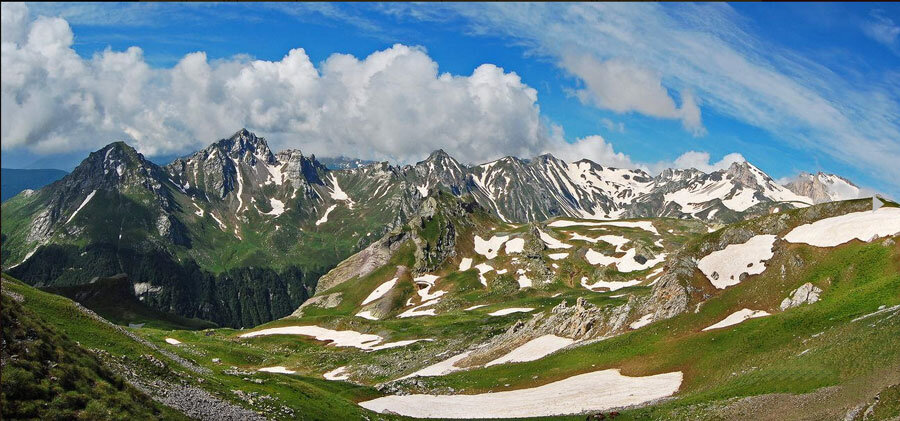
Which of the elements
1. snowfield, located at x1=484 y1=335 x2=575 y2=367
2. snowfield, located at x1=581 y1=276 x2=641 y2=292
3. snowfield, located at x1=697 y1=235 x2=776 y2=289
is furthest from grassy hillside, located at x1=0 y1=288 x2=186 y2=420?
snowfield, located at x1=581 y1=276 x2=641 y2=292

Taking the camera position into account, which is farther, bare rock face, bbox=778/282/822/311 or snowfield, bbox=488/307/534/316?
snowfield, bbox=488/307/534/316

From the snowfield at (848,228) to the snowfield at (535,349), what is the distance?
43.0m

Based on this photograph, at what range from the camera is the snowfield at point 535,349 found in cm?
9844

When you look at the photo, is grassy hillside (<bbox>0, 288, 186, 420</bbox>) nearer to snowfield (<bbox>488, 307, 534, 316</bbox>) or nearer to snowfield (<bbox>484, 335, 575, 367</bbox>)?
snowfield (<bbox>484, 335, 575, 367</bbox>)

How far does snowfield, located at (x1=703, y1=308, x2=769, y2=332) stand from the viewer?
81625 mm

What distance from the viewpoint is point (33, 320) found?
39.5m

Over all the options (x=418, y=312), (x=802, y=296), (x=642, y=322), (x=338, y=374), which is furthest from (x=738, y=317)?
(x=418, y=312)

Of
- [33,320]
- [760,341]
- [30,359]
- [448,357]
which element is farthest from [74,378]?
[448,357]

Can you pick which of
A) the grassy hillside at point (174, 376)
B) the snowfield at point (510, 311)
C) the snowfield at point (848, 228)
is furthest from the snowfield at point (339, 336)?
the snowfield at point (848, 228)

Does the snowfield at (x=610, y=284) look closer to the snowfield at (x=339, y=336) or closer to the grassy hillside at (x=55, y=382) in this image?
the snowfield at (x=339, y=336)

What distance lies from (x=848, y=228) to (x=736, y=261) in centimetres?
1740

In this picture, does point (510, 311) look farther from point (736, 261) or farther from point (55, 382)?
point (55, 382)

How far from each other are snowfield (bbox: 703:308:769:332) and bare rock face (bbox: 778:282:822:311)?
3104 mm

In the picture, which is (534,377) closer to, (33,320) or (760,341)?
(760,341)
